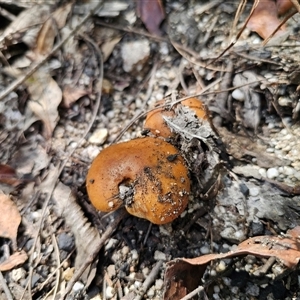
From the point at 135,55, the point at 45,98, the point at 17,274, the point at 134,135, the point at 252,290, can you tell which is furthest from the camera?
the point at 135,55

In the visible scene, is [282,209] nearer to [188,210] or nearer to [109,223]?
[188,210]

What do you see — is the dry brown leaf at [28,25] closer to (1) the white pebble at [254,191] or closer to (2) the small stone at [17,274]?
(2) the small stone at [17,274]

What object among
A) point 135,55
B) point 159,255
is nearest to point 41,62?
point 135,55

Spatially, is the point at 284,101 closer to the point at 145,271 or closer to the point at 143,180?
the point at 143,180

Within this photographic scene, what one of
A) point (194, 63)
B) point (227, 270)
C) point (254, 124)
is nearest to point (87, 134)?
point (194, 63)

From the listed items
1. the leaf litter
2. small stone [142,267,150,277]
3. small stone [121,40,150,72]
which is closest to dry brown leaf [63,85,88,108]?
the leaf litter
